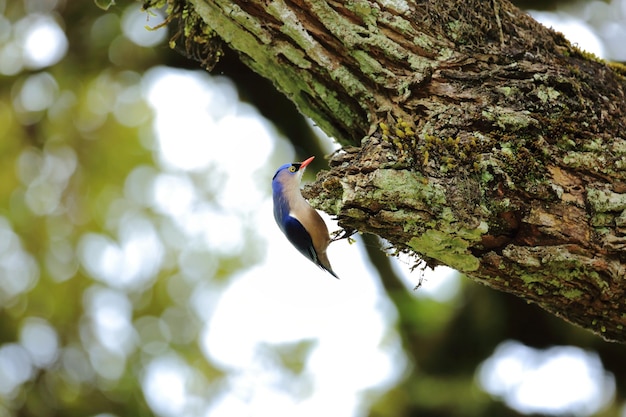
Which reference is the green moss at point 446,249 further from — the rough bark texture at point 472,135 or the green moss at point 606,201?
the green moss at point 606,201

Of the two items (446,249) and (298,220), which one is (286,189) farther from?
(446,249)

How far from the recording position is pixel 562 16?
13.2 ft

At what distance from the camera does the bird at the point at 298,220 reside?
2631mm

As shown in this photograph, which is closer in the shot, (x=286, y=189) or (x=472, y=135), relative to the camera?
(x=472, y=135)

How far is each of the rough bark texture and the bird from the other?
0.50 meters

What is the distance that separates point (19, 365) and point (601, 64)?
531cm

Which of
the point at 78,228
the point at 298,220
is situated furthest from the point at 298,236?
the point at 78,228

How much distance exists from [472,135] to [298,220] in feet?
3.17

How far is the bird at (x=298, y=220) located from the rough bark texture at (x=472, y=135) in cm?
50

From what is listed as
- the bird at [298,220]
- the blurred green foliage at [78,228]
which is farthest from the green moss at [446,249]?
the blurred green foliage at [78,228]

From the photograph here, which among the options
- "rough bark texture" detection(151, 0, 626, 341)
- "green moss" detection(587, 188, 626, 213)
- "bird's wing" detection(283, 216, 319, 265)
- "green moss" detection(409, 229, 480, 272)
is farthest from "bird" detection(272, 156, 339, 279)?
"green moss" detection(587, 188, 626, 213)

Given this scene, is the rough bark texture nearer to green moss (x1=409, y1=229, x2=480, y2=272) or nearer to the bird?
green moss (x1=409, y1=229, x2=480, y2=272)

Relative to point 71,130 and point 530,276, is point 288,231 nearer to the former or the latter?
point 530,276

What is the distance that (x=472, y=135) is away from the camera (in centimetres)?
191
